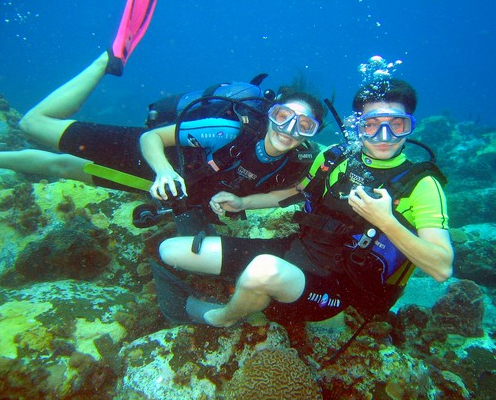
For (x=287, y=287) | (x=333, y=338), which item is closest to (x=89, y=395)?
(x=287, y=287)

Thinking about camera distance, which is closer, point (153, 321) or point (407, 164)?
point (407, 164)

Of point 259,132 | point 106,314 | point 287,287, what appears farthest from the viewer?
point 259,132

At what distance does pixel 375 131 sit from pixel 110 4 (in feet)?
431

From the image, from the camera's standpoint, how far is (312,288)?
2.79m

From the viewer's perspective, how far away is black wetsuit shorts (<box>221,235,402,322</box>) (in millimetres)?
2805

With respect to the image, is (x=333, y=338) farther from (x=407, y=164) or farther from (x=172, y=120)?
(x=172, y=120)

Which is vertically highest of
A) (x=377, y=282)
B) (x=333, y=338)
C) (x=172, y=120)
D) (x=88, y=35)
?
(x=88, y=35)

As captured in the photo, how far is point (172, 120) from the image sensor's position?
4168 mm

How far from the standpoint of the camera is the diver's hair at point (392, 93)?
111 inches

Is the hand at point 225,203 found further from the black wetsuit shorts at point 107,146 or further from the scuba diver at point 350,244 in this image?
the black wetsuit shorts at point 107,146

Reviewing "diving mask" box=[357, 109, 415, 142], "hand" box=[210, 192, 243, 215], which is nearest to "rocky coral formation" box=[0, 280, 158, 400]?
"hand" box=[210, 192, 243, 215]

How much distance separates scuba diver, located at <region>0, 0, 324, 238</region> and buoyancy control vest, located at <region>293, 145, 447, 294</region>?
552 mm

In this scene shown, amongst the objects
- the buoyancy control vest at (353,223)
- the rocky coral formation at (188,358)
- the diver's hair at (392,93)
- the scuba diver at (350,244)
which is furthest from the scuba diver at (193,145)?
the rocky coral formation at (188,358)

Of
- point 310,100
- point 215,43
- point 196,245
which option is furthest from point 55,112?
point 215,43
